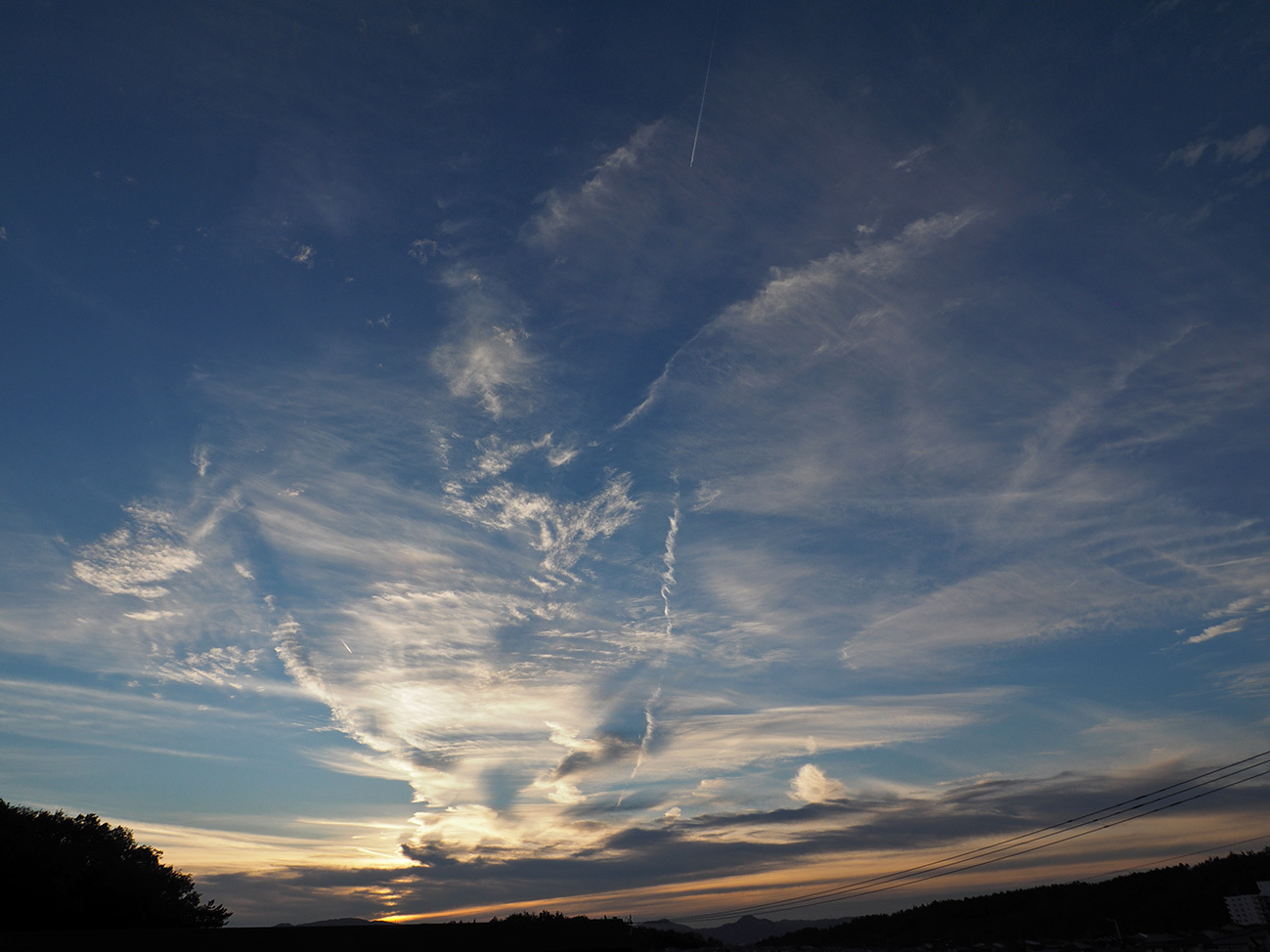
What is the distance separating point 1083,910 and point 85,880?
666ft

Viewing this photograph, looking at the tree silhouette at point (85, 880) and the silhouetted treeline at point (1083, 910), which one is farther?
the silhouetted treeline at point (1083, 910)

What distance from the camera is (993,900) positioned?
184 meters

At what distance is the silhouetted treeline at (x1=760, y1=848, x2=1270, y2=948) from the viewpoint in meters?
145

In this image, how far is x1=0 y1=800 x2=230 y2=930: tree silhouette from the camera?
204 feet

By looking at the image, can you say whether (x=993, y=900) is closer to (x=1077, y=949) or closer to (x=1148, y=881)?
(x=1148, y=881)

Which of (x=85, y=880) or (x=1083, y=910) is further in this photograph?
(x=1083, y=910)

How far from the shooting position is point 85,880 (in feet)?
225

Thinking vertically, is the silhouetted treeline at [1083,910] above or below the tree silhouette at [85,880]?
below

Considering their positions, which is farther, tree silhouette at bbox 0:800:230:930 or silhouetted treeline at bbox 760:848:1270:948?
silhouetted treeline at bbox 760:848:1270:948

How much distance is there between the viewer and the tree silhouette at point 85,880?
62.3m

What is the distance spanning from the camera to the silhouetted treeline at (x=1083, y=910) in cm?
14512

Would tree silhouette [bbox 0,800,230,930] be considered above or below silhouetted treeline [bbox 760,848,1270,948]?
above

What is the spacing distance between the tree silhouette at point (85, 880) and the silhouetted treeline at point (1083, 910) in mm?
108988

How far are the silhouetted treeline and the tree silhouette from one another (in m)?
109
